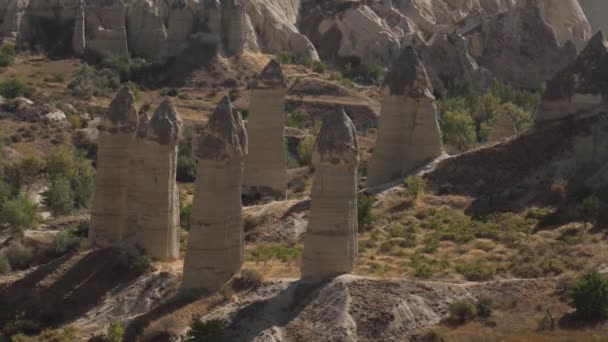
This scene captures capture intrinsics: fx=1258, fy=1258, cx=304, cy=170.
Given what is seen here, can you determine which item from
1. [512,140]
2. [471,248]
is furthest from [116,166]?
[512,140]

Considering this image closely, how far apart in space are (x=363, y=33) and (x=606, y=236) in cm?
6231

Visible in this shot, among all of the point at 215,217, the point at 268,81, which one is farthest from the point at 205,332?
the point at 268,81

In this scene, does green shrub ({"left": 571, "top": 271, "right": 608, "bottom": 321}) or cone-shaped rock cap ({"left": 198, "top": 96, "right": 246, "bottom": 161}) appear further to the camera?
cone-shaped rock cap ({"left": 198, "top": 96, "right": 246, "bottom": 161})

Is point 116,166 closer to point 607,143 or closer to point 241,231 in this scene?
point 241,231

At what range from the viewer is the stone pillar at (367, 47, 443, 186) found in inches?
1939

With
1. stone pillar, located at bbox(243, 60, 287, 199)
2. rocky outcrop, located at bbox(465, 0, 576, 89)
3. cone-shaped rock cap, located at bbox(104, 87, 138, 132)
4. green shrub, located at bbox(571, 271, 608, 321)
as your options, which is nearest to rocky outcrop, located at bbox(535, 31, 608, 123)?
stone pillar, located at bbox(243, 60, 287, 199)

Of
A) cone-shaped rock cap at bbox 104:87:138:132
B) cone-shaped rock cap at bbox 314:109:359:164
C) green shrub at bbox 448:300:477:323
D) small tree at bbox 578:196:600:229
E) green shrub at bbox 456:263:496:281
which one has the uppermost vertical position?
cone-shaped rock cap at bbox 104:87:138:132

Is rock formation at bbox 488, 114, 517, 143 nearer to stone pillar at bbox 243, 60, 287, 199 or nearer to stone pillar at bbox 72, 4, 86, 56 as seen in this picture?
stone pillar at bbox 243, 60, 287, 199

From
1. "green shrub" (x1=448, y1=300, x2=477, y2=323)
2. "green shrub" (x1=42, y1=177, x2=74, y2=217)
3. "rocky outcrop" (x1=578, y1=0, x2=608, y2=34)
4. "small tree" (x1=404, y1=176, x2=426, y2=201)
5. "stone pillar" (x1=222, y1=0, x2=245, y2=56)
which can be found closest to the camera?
"green shrub" (x1=448, y1=300, x2=477, y2=323)

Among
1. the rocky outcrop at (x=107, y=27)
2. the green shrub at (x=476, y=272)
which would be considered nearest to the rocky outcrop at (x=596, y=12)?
the rocky outcrop at (x=107, y=27)

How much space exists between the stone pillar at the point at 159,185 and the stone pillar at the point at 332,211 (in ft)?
18.9

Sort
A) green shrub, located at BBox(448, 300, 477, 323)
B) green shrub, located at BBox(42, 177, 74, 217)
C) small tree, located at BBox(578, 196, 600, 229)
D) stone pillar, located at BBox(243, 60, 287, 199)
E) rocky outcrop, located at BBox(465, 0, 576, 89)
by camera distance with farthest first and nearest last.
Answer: rocky outcrop, located at BBox(465, 0, 576, 89) → green shrub, located at BBox(42, 177, 74, 217) → stone pillar, located at BBox(243, 60, 287, 199) → small tree, located at BBox(578, 196, 600, 229) → green shrub, located at BBox(448, 300, 477, 323)

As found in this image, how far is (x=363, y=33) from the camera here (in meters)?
→ 102

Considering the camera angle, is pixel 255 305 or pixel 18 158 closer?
pixel 255 305
